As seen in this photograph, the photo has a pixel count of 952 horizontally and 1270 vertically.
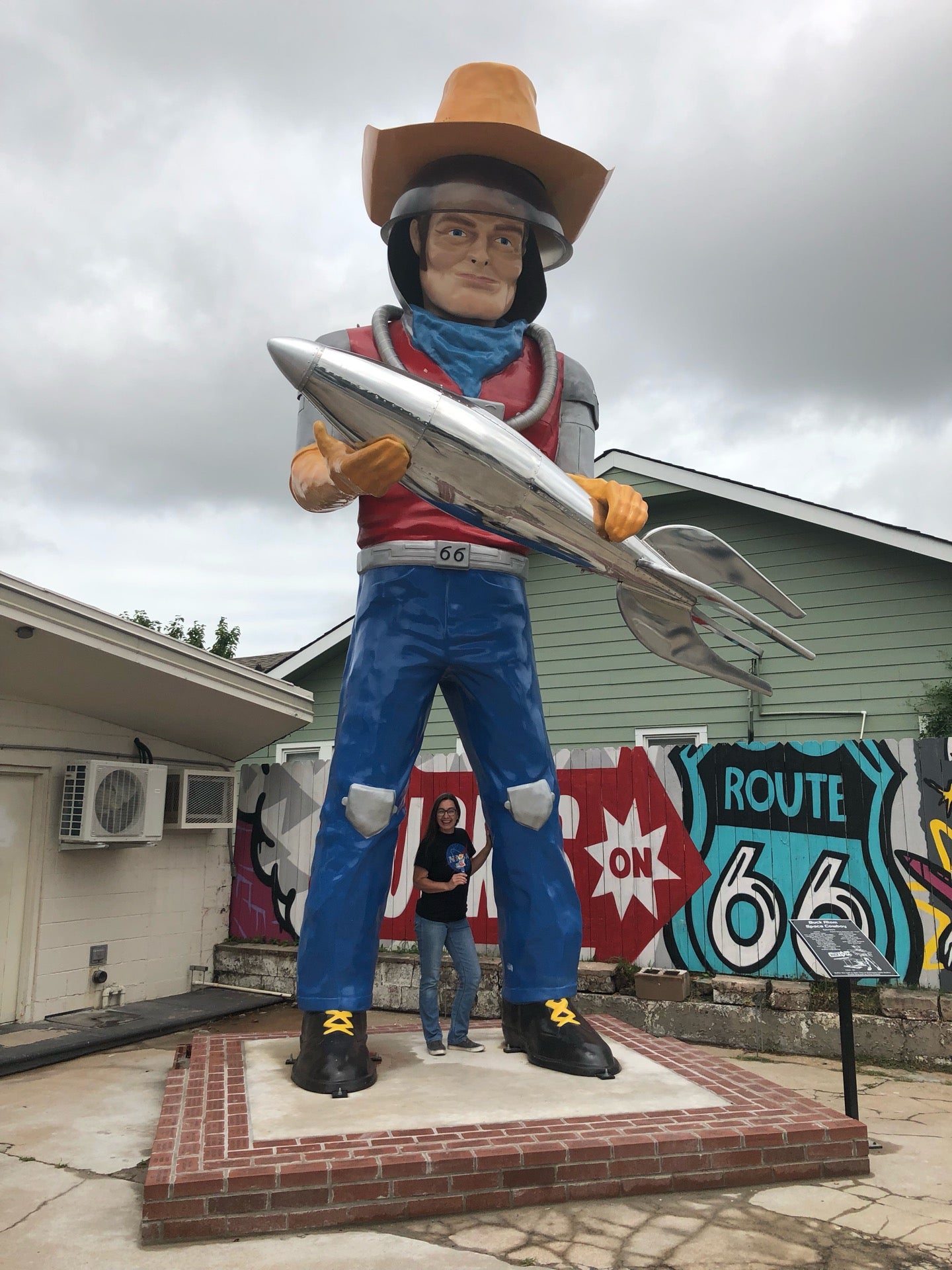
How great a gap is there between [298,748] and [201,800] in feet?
12.6

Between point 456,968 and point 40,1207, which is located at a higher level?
point 456,968

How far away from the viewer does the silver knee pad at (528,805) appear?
4.69 m

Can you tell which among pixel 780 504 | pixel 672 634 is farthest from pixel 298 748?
pixel 672 634

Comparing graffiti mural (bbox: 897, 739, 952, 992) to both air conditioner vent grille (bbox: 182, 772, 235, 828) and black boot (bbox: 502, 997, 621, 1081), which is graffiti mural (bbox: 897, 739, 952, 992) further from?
air conditioner vent grille (bbox: 182, 772, 235, 828)

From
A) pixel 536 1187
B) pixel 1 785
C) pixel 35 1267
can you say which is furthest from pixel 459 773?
pixel 35 1267

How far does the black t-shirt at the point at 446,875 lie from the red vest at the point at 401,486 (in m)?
1.65

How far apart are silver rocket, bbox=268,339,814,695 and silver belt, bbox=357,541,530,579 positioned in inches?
13.4

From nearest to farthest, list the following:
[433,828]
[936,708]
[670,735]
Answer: [433,828] → [936,708] → [670,735]

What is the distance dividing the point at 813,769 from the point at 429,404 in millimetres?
4302

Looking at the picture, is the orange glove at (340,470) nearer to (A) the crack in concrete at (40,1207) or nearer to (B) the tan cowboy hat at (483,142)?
(B) the tan cowboy hat at (483,142)

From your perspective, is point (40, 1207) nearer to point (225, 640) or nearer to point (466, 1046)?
point (466, 1046)

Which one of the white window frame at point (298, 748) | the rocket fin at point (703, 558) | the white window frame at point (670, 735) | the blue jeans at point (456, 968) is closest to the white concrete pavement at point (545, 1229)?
the blue jeans at point (456, 968)

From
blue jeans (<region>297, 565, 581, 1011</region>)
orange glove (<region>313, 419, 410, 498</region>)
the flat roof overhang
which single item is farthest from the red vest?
the flat roof overhang

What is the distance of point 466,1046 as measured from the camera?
5031 mm
